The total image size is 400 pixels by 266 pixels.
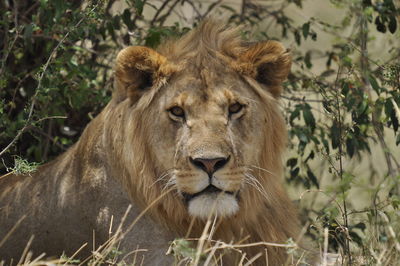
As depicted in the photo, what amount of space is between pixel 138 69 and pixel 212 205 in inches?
38.2

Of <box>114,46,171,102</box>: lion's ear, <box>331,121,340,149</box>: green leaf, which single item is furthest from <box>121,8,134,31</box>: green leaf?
<box>331,121,340,149</box>: green leaf

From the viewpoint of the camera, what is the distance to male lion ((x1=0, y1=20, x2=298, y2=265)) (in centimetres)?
491

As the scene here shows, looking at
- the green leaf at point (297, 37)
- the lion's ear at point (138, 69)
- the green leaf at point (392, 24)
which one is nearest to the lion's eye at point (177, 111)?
the lion's ear at point (138, 69)

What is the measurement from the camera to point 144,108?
519 cm

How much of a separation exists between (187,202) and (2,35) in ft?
9.23

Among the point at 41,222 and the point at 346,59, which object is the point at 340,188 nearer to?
the point at 346,59

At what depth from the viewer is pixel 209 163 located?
15.1 feet

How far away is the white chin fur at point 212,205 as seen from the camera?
470 cm

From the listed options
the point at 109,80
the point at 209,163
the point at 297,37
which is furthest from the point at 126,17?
the point at 209,163

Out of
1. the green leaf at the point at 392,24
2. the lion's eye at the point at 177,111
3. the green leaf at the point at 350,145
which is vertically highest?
the green leaf at the point at 392,24

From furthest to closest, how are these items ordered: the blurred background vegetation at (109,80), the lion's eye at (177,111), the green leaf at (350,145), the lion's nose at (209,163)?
the green leaf at (350,145) < the blurred background vegetation at (109,80) < the lion's eye at (177,111) < the lion's nose at (209,163)

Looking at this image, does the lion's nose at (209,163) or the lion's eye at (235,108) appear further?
the lion's eye at (235,108)

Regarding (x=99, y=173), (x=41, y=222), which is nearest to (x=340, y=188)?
(x=99, y=173)

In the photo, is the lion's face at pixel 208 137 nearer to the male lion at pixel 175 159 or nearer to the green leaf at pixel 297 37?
the male lion at pixel 175 159
